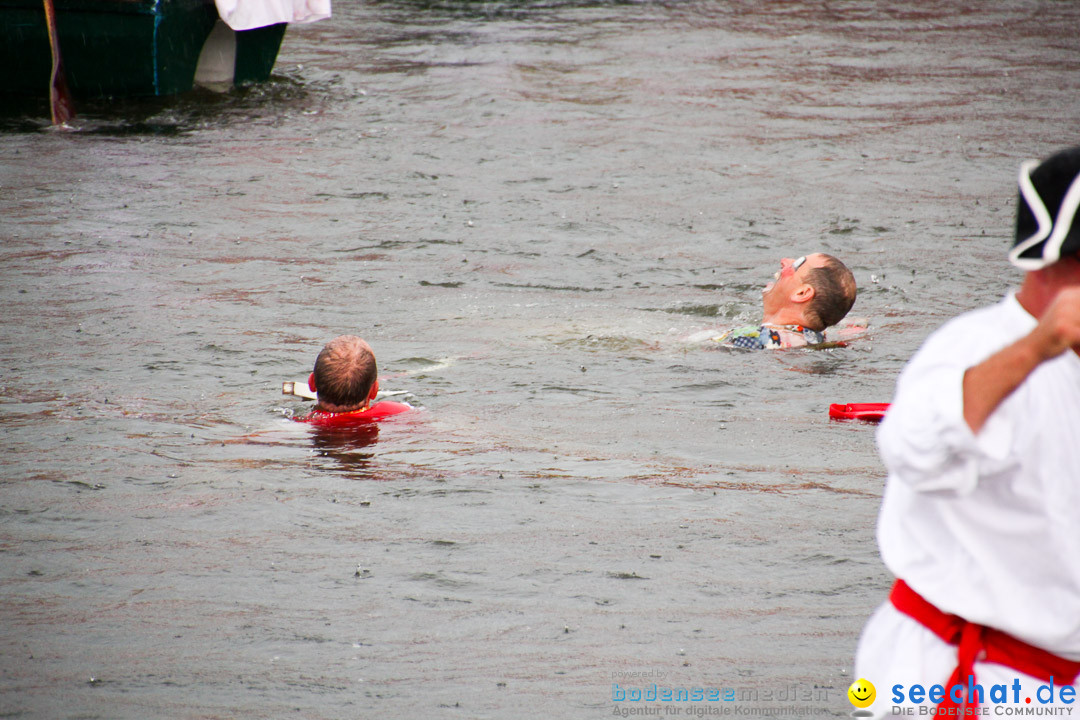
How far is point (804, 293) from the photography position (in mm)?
7805

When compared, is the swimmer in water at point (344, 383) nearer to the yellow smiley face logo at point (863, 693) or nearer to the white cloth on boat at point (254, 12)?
the yellow smiley face logo at point (863, 693)

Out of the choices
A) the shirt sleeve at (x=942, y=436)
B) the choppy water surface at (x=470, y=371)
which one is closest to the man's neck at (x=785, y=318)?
the choppy water surface at (x=470, y=371)

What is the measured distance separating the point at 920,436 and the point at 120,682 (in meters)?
2.87

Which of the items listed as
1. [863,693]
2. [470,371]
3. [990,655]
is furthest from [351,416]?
[990,655]

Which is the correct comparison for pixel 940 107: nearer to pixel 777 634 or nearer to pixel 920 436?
pixel 777 634

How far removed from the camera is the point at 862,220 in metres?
10.9

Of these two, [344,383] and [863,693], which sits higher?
[863,693]

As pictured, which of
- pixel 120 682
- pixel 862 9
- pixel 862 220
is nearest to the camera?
pixel 120 682

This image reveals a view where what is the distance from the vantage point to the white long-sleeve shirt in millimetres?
2324

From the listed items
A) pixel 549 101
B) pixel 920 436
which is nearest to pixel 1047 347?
pixel 920 436

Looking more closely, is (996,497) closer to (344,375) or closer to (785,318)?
(344,375)

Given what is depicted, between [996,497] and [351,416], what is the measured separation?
4689mm

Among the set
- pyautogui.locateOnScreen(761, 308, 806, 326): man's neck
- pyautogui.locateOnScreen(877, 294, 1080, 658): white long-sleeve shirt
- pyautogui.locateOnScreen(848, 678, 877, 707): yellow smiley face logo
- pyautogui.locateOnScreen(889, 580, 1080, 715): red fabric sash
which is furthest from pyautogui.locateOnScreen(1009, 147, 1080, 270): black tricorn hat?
pyautogui.locateOnScreen(761, 308, 806, 326): man's neck

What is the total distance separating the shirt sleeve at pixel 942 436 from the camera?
2.28 meters
